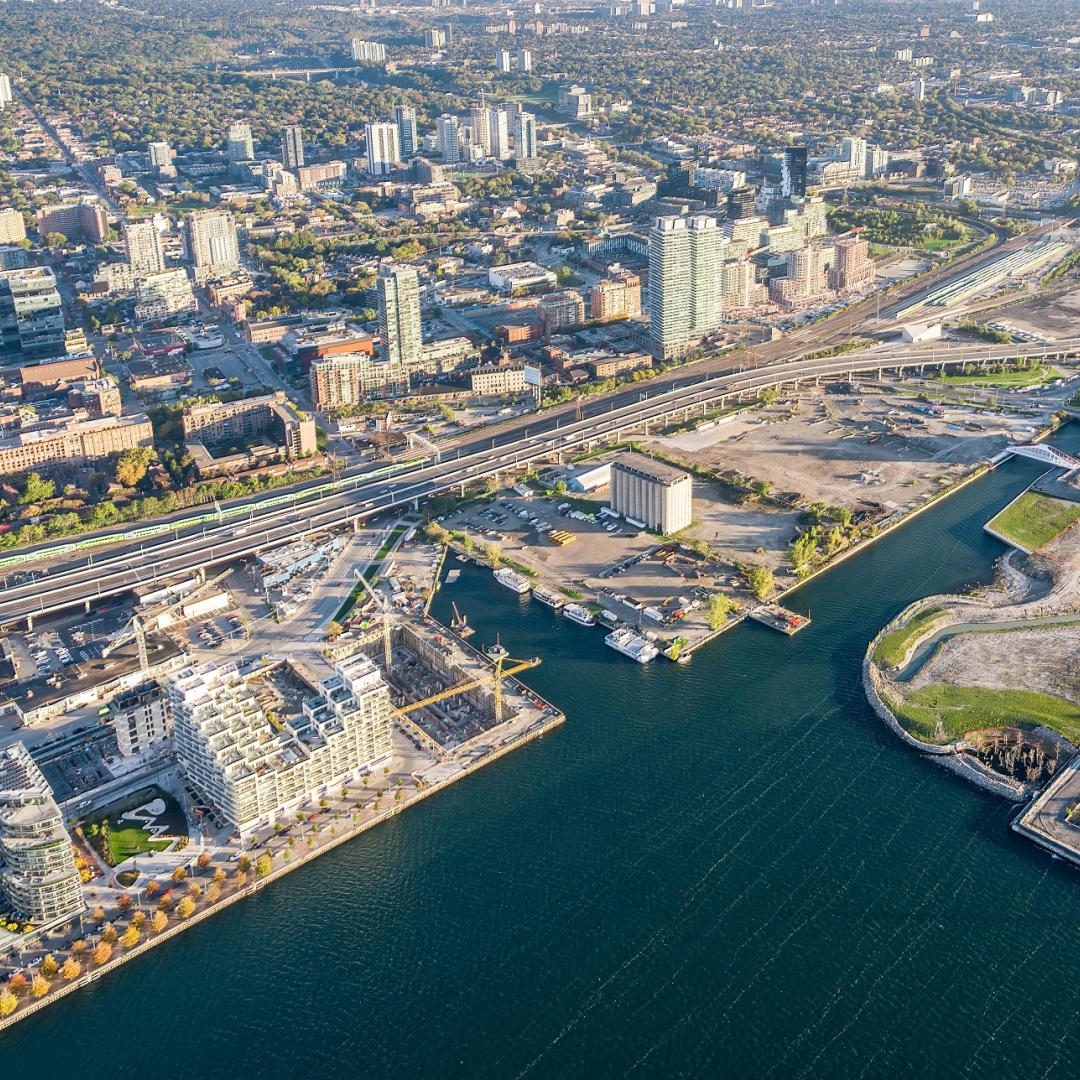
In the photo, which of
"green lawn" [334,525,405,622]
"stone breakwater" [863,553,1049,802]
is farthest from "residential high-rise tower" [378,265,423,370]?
"stone breakwater" [863,553,1049,802]

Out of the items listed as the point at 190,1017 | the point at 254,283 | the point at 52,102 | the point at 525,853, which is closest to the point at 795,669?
the point at 525,853

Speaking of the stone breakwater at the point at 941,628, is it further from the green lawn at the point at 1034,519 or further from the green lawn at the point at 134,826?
→ the green lawn at the point at 134,826

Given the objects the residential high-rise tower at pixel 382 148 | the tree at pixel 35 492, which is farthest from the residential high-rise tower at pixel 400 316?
the residential high-rise tower at pixel 382 148

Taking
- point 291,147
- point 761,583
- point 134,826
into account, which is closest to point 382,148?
point 291,147

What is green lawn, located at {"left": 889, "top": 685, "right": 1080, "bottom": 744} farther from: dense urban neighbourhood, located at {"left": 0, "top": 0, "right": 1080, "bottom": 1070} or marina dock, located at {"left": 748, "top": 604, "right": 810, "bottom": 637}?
marina dock, located at {"left": 748, "top": 604, "right": 810, "bottom": 637}

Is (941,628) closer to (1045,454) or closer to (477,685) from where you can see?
(477,685)
